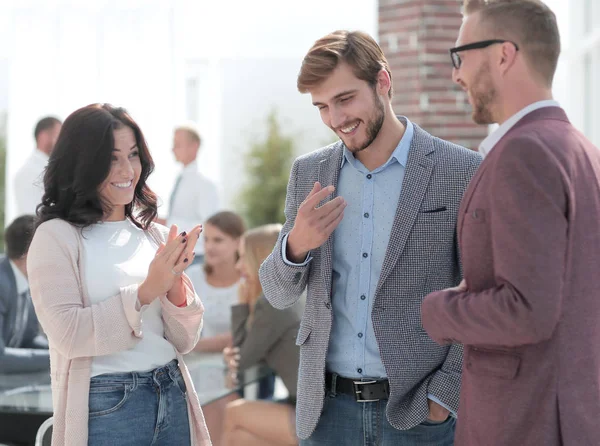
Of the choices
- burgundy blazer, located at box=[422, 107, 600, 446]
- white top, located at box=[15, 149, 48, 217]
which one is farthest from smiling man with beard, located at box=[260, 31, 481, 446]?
white top, located at box=[15, 149, 48, 217]

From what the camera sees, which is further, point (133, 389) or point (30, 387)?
point (30, 387)

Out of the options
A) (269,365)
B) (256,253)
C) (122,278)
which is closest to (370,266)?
(122,278)

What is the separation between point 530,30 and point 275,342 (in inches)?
100

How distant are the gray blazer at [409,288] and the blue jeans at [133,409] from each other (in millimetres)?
376

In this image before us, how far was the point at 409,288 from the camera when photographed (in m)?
2.17

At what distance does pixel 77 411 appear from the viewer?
218cm

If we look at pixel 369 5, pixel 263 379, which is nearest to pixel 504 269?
pixel 263 379

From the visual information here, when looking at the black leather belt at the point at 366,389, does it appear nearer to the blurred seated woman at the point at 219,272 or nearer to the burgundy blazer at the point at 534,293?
the burgundy blazer at the point at 534,293

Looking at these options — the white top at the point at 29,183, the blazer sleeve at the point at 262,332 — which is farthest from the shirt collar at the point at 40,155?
the blazer sleeve at the point at 262,332

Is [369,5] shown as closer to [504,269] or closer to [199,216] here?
[199,216]

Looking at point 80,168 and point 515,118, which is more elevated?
point 515,118

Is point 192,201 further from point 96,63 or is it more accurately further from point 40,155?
point 96,63

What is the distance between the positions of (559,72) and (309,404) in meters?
5.21

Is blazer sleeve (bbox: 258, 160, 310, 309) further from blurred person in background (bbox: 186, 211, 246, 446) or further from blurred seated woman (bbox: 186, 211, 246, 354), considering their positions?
blurred seated woman (bbox: 186, 211, 246, 354)
